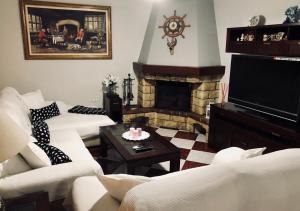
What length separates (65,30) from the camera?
159 inches

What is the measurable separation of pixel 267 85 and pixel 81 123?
2.42 meters

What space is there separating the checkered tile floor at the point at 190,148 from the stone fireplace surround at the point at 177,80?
0.22 metres

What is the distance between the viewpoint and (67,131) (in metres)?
3.07

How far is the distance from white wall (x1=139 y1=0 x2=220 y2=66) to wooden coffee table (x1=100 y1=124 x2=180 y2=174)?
1.70 m

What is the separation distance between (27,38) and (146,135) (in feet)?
8.36

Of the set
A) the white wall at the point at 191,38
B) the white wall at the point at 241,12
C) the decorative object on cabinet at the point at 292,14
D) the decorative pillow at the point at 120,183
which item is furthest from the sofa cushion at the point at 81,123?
the decorative object on cabinet at the point at 292,14

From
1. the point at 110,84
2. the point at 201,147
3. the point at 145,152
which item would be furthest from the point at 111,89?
the point at 145,152

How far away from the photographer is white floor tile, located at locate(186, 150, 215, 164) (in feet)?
10.5

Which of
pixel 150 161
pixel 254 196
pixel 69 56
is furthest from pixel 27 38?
pixel 254 196

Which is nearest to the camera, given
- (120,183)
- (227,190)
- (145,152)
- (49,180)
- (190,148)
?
(227,190)

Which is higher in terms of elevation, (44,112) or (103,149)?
(44,112)

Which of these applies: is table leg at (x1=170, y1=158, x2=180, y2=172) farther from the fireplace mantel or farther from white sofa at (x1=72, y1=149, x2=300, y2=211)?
the fireplace mantel

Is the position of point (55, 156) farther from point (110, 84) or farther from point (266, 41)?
point (266, 41)

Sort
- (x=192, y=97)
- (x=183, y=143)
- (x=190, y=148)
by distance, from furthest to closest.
Result: (x=192, y=97) < (x=183, y=143) < (x=190, y=148)
